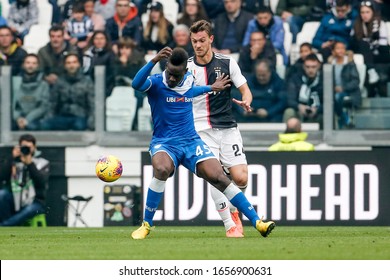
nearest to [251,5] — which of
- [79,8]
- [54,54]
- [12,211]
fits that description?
[79,8]

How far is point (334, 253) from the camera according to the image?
37.1 ft

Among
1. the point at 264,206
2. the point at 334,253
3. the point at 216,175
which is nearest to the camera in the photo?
the point at 334,253

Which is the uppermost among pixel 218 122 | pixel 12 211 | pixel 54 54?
pixel 54 54

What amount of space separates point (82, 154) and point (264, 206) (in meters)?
3.91

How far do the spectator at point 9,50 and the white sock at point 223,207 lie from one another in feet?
24.9

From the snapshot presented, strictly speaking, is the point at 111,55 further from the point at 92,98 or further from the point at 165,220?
the point at 165,220

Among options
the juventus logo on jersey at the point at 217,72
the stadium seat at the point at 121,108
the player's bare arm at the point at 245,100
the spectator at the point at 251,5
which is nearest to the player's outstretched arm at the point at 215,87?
the player's bare arm at the point at 245,100

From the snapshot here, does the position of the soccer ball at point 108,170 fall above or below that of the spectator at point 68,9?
below

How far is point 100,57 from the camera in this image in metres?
21.1

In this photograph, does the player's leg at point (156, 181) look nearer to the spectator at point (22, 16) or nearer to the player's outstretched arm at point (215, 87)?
the player's outstretched arm at point (215, 87)

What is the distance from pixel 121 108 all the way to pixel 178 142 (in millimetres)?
6722

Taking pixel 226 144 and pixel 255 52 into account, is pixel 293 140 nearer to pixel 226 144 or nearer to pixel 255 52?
pixel 255 52

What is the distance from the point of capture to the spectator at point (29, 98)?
68.0 feet
